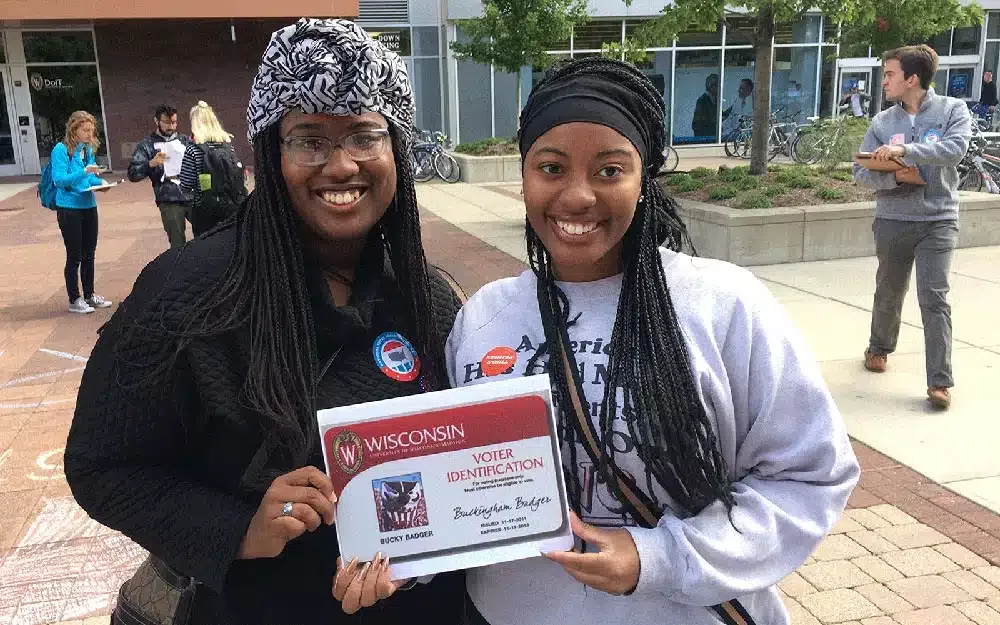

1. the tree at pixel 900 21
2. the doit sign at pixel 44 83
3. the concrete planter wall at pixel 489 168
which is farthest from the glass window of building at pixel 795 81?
the doit sign at pixel 44 83

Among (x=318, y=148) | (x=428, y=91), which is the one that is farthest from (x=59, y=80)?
(x=318, y=148)

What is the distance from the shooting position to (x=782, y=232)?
9.00m

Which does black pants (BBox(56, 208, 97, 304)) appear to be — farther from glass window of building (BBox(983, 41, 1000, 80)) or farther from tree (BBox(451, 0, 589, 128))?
glass window of building (BBox(983, 41, 1000, 80))

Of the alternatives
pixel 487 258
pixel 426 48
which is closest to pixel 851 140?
pixel 487 258

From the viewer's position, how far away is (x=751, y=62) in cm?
2316

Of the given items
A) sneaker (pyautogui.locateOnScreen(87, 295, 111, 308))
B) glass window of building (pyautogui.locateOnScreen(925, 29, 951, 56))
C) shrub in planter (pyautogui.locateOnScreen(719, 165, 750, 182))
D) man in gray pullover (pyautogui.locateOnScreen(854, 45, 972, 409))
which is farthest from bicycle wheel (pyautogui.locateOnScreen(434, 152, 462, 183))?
glass window of building (pyautogui.locateOnScreen(925, 29, 951, 56))

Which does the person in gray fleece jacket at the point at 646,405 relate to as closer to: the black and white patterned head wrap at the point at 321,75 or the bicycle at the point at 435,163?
the black and white patterned head wrap at the point at 321,75

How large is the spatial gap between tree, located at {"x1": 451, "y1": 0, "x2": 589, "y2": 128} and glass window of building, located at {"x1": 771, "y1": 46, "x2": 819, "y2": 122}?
8455 mm

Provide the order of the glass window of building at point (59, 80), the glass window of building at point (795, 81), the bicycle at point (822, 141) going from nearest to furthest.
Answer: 1. the bicycle at point (822, 141)
2. the glass window of building at point (59, 80)
3. the glass window of building at point (795, 81)

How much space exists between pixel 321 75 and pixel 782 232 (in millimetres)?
8112

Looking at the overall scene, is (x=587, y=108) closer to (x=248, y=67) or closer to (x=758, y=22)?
(x=758, y=22)

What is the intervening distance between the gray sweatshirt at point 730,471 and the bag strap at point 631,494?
2 centimetres

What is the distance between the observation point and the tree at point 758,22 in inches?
387

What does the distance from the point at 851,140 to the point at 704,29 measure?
3.15m
